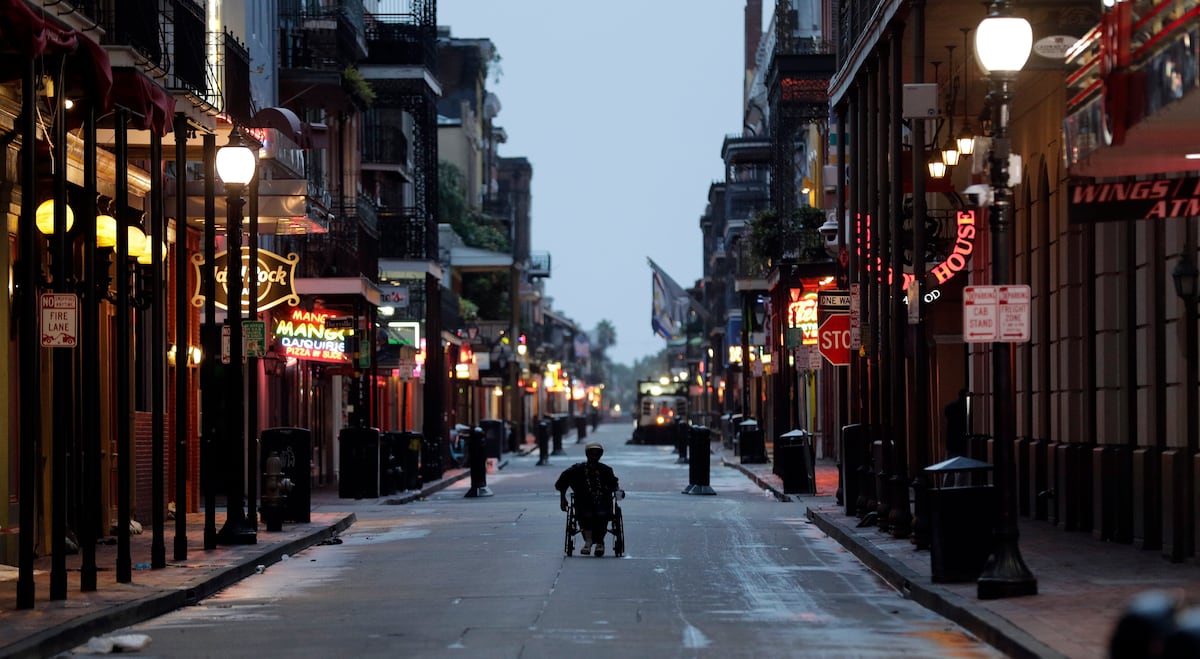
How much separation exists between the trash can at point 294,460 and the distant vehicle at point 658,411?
2736 inches

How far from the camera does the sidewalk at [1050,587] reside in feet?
43.4

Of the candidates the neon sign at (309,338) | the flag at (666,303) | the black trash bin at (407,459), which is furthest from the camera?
the flag at (666,303)

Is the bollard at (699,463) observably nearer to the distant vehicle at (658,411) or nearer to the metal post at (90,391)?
the metal post at (90,391)

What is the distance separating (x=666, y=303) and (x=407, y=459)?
133 feet

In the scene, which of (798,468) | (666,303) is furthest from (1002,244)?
(666,303)

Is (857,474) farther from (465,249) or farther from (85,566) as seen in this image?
(465,249)

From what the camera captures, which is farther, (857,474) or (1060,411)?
(857,474)

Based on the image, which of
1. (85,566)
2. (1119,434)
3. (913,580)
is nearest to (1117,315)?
(1119,434)

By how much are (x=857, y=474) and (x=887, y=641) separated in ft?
48.0

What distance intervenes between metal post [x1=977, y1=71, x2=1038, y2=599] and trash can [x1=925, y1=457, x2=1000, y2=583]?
57cm

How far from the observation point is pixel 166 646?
14.6 meters

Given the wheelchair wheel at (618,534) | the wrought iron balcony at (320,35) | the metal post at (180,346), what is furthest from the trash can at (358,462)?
the metal post at (180,346)

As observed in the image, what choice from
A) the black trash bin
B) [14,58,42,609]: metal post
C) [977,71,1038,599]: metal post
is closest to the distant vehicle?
the black trash bin

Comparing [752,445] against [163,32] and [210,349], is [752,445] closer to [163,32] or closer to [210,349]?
[210,349]
